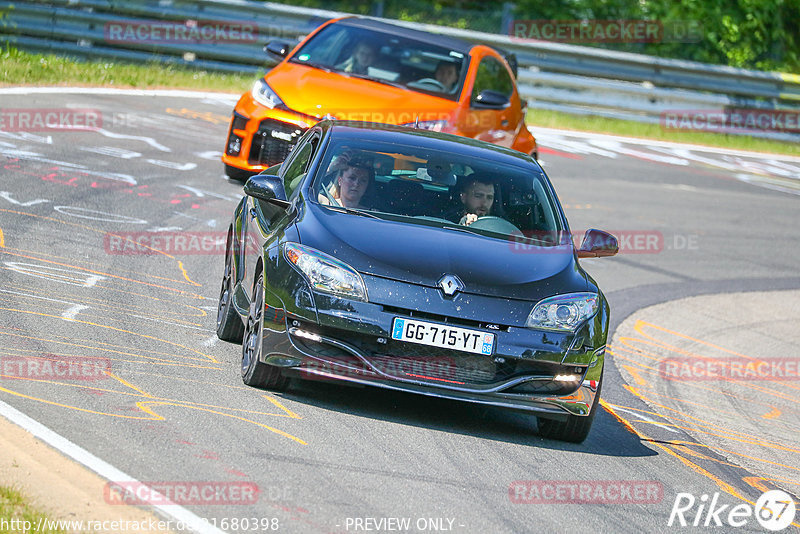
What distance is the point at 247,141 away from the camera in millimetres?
12852

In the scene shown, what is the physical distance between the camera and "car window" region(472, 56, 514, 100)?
46.0ft

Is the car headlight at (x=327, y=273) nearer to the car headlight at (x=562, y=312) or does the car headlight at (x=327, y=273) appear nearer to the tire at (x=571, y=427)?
the car headlight at (x=562, y=312)

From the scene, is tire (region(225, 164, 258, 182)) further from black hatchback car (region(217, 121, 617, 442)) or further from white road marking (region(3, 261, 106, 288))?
black hatchback car (region(217, 121, 617, 442))

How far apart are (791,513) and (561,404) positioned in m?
1.26

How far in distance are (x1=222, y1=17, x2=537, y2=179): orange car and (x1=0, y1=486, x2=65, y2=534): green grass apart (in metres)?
7.85

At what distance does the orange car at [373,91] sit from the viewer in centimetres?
1262

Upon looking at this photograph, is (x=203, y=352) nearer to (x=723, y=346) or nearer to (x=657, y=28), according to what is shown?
(x=723, y=346)

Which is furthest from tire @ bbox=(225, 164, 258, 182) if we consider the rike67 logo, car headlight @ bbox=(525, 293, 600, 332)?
the rike67 logo

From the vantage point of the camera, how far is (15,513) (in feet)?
15.2

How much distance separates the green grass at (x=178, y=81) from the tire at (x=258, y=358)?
448 inches

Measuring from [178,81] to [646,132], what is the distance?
904cm

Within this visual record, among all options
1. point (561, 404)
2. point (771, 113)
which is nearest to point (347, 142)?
point (561, 404)

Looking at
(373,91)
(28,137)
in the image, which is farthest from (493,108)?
(28,137)

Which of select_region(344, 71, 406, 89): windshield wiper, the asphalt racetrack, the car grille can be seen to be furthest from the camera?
select_region(344, 71, 406, 89): windshield wiper
